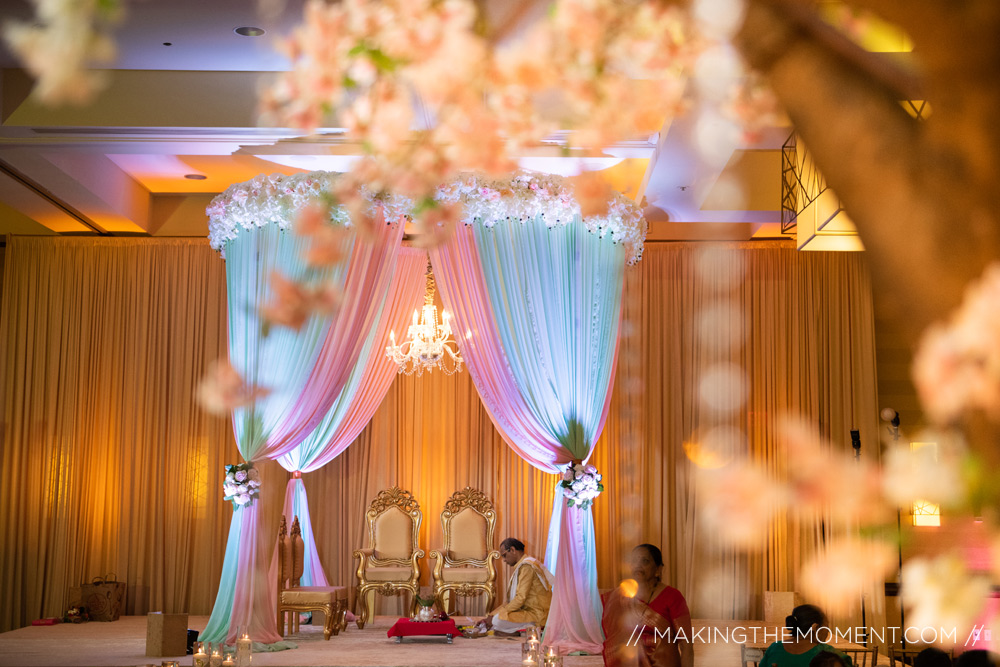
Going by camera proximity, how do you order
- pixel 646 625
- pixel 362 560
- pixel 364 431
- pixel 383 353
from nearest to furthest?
1. pixel 646 625
2. pixel 383 353
3. pixel 362 560
4. pixel 364 431

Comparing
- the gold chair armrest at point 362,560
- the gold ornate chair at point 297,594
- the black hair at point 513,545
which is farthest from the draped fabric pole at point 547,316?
the gold chair armrest at point 362,560

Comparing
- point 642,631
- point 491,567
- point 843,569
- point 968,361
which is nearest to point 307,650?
point 491,567

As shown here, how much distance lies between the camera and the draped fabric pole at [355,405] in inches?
253

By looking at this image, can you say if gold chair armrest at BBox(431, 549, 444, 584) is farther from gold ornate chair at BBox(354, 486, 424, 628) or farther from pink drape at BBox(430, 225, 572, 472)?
pink drape at BBox(430, 225, 572, 472)

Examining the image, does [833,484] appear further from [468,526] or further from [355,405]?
[468,526]

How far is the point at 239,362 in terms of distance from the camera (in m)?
5.70

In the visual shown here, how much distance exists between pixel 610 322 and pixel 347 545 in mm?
3785

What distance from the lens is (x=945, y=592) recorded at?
1.68ft

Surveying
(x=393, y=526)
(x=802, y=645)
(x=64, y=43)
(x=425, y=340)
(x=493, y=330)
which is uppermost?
(x=425, y=340)

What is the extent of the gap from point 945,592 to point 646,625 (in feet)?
10.4

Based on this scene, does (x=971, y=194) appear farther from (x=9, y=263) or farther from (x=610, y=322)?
(x=9, y=263)

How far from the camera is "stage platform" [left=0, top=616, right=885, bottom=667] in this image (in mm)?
5656

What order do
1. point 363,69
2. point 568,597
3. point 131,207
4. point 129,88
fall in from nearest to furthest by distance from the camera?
point 363,69 < point 568,597 < point 129,88 < point 131,207

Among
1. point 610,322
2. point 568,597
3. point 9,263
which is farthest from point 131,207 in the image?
point 568,597
